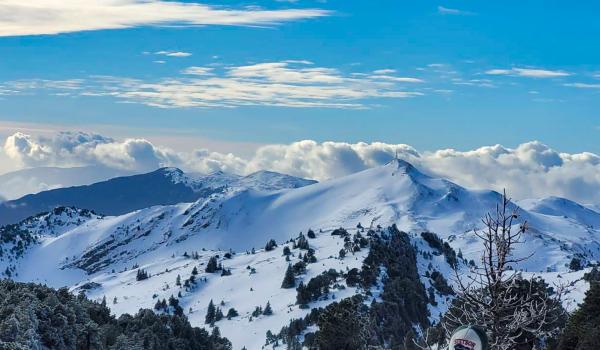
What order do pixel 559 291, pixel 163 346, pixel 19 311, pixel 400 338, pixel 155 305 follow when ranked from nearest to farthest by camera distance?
pixel 559 291, pixel 19 311, pixel 163 346, pixel 400 338, pixel 155 305

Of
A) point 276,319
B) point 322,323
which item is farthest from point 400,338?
point 322,323

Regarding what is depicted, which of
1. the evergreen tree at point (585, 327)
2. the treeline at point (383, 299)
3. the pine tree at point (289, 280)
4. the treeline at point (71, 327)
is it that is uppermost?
the evergreen tree at point (585, 327)

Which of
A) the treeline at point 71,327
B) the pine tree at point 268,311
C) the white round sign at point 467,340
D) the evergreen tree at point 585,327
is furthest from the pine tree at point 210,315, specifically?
the white round sign at point 467,340

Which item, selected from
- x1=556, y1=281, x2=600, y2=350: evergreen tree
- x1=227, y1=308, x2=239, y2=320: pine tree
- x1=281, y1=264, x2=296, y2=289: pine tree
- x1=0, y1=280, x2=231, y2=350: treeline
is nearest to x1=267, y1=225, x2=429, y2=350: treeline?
x1=281, y1=264, x2=296, y2=289: pine tree

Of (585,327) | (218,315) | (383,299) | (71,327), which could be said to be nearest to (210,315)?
(218,315)

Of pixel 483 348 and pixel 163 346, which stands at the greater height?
pixel 483 348

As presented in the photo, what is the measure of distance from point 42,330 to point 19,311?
15.7 feet

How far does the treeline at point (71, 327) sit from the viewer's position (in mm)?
61500

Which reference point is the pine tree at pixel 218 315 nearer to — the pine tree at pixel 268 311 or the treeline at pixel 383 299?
the pine tree at pixel 268 311

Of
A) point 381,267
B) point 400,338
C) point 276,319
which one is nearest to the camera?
point 400,338

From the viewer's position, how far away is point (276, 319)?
515 ft

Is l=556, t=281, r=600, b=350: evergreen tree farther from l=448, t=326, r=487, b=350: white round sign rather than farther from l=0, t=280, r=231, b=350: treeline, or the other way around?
l=0, t=280, r=231, b=350: treeline

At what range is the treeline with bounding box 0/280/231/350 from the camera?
61.5 meters

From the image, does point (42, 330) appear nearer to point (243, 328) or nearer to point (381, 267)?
point (243, 328)
